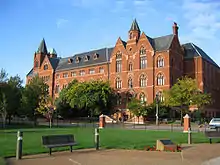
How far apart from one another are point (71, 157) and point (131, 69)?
59658 millimetres

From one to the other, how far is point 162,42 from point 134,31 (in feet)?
27.4

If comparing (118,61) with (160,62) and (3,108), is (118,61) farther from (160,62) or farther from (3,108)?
(3,108)

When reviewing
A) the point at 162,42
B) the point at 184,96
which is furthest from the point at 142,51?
the point at 184,96

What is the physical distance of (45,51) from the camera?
98.9 meters

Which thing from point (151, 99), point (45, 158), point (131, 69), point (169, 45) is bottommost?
point (45, 158)

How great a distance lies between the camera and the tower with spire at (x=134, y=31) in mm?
71938

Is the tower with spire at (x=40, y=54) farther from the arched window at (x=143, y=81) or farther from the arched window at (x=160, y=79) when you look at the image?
the arched window at (x=160, y=79)

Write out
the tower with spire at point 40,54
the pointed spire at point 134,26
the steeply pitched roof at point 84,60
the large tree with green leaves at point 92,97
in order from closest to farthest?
1. the large tree with green leaves at point 92,97
2. the pointed spire at point 134,26
3. the steeply pitched roof at point 84,60
4. the tower with spire at point 40,54

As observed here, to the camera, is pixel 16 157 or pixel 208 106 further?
pixel 208 106

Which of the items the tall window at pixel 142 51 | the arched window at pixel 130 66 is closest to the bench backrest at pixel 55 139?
the tall window at pixel 142 51

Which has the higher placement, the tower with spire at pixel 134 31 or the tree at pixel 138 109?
the tower with spire at pixel 134 31

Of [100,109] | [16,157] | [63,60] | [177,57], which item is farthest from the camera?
[63,60]

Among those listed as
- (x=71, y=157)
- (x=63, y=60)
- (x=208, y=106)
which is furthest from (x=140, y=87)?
(x=71, y=157)

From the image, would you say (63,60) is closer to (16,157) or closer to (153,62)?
(153,62)
